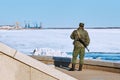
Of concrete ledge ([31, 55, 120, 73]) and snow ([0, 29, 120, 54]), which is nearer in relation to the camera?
concrete ledge ([31, 55, 120, 73])

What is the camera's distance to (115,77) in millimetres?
11680

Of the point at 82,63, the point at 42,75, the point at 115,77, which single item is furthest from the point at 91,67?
the point at 42,75

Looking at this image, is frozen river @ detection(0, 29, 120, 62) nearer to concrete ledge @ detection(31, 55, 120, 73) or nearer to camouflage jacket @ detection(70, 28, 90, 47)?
concrete ledge @ detection(31, 55, 120, 73)

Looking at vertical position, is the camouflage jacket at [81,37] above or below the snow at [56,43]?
above

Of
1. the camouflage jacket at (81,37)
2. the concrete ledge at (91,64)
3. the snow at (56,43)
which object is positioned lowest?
the snow at (56,43)

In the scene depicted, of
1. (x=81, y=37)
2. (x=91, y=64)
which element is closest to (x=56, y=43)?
(x=91, y=64)

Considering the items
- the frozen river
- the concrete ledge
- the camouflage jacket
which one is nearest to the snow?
the frozen river

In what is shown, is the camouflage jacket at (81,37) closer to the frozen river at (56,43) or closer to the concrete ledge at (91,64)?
the concrete ledge at (91,64)

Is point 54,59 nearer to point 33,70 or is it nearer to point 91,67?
point 91,67

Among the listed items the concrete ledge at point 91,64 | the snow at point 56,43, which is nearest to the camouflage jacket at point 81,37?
the concrete ledge at point 91,64

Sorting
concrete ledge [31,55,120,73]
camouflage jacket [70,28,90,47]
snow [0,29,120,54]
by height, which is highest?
camouflage jacket [70,28,90,47]

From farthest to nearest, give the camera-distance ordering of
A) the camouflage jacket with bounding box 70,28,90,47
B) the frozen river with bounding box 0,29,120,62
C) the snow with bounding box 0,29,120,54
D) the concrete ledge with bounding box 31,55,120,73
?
1. the snow with bounding box 0,29,120,54
2. the frozen river with bounding box 0,29,120,62
3. the concrete ledge with bounding box 31,55,120,73
4. the camouflage jacket with bounding box 70,28,90,47

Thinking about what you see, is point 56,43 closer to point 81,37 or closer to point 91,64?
point 91,64

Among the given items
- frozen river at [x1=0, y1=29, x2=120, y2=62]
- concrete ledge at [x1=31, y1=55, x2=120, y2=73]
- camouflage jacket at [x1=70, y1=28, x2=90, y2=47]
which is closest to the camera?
camouflage jacket at [x1=70, y1=28, x2=90, y2=47]
